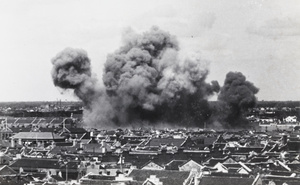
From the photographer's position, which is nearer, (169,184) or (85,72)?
(169,184)

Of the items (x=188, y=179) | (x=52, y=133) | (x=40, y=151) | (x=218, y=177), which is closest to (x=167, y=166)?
(x=188, y=179)

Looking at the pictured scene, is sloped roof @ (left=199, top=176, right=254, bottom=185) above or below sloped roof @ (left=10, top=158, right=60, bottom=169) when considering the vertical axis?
above

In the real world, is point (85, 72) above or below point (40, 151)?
above

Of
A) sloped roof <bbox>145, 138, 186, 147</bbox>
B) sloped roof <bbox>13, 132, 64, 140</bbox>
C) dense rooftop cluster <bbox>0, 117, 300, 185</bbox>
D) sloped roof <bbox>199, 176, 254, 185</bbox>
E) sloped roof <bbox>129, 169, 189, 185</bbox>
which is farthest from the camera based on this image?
sloped roof <bbox>13, 132, 64, 140</bbox>

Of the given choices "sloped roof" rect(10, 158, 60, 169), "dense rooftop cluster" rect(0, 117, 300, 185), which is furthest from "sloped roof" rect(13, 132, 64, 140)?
"sloped roof" rect(10, 158, 60, 169)

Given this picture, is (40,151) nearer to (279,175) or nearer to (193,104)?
(279,175)

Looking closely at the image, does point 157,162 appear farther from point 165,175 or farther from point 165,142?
point 165,142

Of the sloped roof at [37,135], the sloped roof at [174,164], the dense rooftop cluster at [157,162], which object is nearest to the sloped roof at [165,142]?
the dense rooftop cluster at [157,162]

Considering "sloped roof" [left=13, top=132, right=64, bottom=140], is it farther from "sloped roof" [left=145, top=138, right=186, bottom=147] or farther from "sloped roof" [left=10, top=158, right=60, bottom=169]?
"sloped roof" [left=10, top=158, right=60, bottom=169]

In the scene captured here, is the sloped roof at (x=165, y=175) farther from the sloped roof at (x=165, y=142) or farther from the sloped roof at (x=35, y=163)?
the sloped roof at (x=165, y=142)
